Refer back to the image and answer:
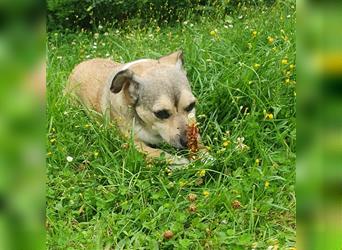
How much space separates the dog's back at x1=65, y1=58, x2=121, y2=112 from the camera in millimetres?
5488

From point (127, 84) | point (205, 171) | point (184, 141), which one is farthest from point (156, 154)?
point (127, 84)

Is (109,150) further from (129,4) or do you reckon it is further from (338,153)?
(129,4)

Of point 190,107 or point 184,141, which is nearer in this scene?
point 184,141

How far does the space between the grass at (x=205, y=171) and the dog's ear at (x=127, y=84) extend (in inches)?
13.0

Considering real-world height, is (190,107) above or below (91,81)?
above

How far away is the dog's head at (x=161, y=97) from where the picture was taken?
4.60m

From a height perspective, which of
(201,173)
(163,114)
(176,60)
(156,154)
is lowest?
(156,154)

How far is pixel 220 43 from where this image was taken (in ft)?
19.5

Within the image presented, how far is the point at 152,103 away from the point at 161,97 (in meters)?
0.08

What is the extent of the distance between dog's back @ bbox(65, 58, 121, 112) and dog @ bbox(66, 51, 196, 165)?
166mm

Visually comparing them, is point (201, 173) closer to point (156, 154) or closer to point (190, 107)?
point (156, 154)

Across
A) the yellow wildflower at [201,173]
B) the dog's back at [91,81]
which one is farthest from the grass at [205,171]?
the dog's back at [91,81]

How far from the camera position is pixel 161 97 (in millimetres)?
4672

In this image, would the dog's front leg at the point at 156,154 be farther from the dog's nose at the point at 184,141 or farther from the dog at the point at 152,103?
the dog's nose at the point at 184,141
